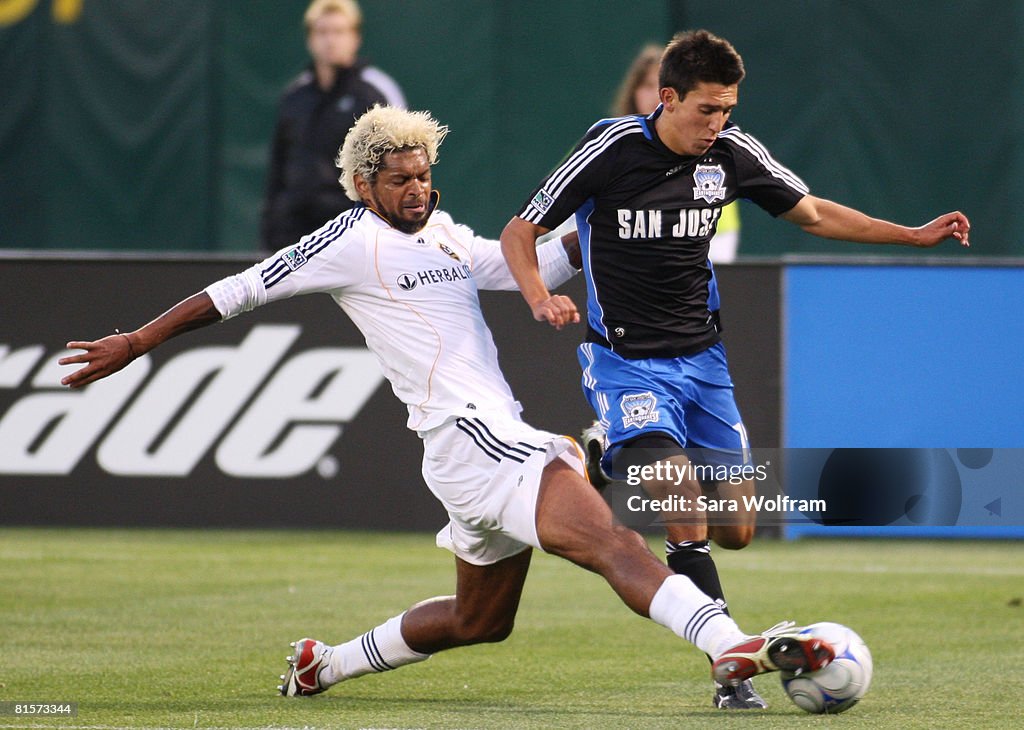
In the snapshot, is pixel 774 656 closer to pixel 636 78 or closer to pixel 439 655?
pixel 439 655

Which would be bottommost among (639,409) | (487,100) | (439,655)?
(439,655)

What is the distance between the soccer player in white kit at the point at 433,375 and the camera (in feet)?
17.8

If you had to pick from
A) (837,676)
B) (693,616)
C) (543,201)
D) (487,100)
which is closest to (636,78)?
(543,201)

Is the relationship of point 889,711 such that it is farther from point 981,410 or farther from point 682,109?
point 981,410

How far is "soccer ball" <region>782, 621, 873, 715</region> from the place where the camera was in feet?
15.7

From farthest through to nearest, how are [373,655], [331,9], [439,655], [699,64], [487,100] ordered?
[487,100], [331,9], [439,655], [373,655], [699,64]

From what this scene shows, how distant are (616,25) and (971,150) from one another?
117 inches

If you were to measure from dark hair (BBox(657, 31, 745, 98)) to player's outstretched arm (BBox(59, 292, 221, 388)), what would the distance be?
165 centimetres

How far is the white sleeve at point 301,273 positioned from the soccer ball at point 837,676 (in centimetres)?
190

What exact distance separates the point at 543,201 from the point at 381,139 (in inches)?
22.5

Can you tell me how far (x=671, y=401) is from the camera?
19.9 feet

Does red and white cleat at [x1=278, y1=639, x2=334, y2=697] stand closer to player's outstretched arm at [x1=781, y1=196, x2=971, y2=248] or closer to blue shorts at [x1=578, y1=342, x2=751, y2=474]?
blue shorts at [x1=578, y1=342, x2=751, y2=474]

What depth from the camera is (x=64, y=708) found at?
545 cm

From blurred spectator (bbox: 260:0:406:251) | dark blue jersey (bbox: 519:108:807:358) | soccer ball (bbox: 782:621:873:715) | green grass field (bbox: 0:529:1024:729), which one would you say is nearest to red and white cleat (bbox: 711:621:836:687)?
soccer ball (bbox: 782:621:873:715)
